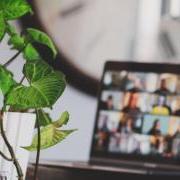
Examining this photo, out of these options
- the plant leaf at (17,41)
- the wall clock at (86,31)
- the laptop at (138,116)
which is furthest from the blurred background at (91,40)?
the plant leaf at (17,41)

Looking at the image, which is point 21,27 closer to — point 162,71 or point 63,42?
point 63,42

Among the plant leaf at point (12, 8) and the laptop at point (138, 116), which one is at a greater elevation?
the plant leaf at point (12, 8)

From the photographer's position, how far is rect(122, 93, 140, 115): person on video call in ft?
3.58

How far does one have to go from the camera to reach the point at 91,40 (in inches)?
54.7

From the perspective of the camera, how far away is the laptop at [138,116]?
1045 mm

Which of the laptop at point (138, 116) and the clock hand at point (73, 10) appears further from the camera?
the clock hand at point (73, 10)

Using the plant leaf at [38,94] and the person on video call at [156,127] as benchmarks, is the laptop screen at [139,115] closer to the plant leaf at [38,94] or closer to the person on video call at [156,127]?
the person on video call at [156,127]

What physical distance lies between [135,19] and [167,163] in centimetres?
57

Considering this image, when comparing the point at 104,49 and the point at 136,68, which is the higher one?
the point at 104,49

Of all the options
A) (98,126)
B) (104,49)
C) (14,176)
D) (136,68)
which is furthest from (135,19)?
(14,176)

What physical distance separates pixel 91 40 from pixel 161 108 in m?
0.41

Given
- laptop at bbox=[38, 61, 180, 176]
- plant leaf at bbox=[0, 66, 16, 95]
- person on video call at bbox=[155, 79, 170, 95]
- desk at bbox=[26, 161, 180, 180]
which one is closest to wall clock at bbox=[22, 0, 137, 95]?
laptop at bbox=[38, 61, 180, 176]

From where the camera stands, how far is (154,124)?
1.06 metres

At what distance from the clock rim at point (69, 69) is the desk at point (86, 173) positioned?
497 millimetres
